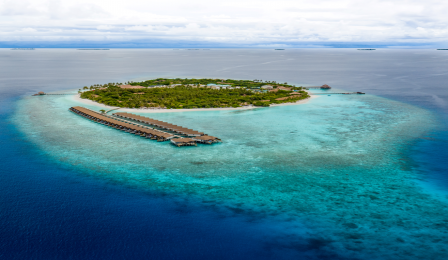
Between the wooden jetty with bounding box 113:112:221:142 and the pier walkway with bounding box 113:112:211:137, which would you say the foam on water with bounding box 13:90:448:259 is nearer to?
the wooden jetty with bounding box 113:112:221:142

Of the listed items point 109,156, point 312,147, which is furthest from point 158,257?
point 312,147

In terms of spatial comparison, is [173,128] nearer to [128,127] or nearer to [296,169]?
[128,127]

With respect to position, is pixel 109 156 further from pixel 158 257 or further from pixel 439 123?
pixel 439 123

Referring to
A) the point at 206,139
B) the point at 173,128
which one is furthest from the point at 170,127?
the point at 206,139

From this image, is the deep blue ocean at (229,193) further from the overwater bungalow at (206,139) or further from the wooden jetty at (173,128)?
the wooden jetty at (173,128)

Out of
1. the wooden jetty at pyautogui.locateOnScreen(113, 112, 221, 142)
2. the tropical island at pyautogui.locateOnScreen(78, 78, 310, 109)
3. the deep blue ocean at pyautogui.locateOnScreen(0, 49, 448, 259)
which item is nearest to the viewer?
the deep blue ocean at pyautogui.locateOnScreen(0, 49, 448, 259)

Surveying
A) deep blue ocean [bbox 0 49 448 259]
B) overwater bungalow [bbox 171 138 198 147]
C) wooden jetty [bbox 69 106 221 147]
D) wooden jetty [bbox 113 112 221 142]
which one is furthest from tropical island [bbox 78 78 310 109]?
overwater bungalow [bbox 171 138 198 147]

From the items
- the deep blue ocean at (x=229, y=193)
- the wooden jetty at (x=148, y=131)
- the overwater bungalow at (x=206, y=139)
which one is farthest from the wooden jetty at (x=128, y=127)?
the overwater bungalow at (x=206, y=139)
